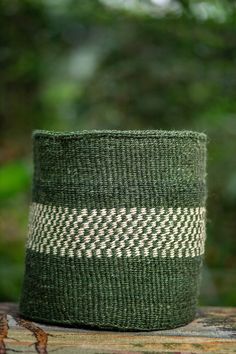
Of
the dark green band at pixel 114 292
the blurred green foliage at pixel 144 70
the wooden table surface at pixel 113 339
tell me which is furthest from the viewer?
the blurred green foliage at pixel 144 70

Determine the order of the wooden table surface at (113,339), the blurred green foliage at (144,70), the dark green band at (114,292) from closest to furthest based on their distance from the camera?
the wooden table surface at (113,339)
the dark green band at (114,292)
the blurred green foliage at (144,70)

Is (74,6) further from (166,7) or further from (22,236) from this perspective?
(22,236)

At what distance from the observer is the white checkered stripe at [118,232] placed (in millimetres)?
993

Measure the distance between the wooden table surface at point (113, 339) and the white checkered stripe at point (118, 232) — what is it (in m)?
0.11

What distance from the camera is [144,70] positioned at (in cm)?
191

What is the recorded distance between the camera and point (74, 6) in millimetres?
1857

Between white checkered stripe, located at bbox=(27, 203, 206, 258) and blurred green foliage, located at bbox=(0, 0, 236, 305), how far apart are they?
2.33 feet

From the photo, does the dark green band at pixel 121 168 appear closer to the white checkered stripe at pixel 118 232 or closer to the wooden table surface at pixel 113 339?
the white checkered stripe at pixel 118 232

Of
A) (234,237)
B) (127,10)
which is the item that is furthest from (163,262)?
(234,237)

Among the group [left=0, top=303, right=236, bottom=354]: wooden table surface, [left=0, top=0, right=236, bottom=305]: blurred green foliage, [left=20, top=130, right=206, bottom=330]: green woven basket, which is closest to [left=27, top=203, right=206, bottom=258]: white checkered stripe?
→ [left=20, top=130, right=206, bottom=330]: green woven basket

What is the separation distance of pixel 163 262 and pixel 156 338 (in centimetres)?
11

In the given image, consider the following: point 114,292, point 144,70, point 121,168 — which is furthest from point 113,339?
point 144,70

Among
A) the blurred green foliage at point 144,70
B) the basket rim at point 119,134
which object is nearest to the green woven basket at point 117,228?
the basket rim at point 119,134

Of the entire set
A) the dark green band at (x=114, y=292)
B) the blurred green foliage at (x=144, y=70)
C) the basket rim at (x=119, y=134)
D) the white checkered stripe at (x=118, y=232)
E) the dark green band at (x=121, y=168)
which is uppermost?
the blurred green foliage at (x=144, y=70)
